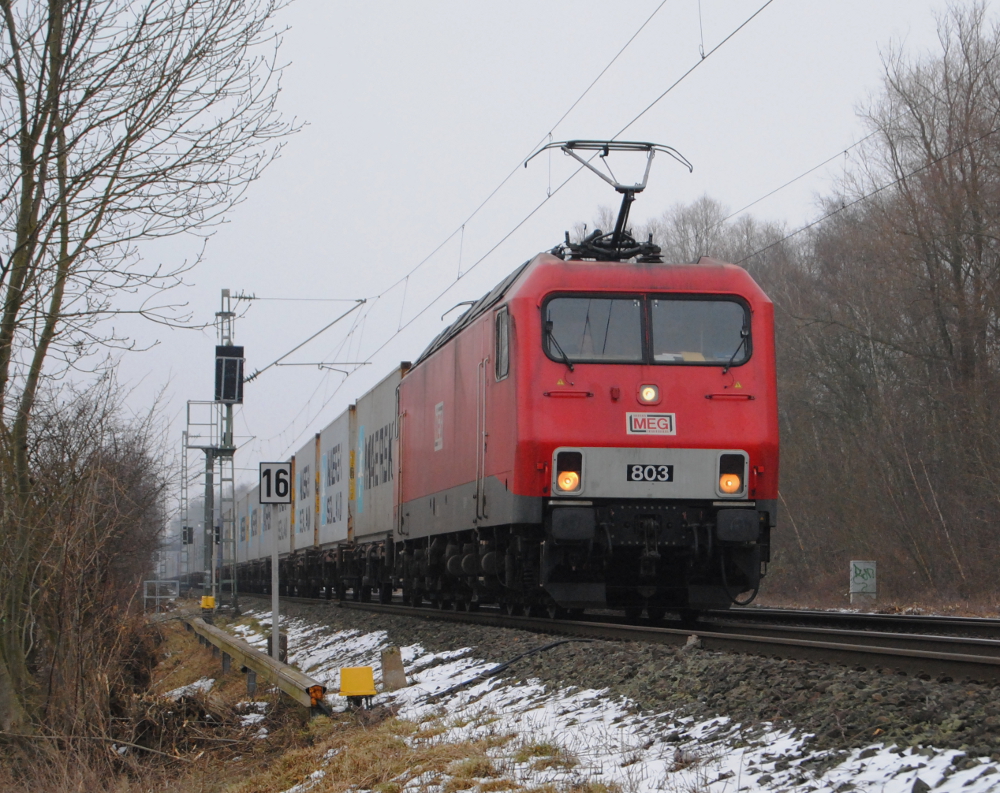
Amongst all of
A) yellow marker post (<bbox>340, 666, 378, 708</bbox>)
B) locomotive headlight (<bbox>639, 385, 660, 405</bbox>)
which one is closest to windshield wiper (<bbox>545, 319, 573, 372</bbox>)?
locomotive headlight (<bbox>639, 385, 660, 405</bbox>)

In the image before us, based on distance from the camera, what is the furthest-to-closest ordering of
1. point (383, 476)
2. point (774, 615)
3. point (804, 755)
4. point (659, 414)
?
1. point (383, 476)
2. point (774, 615)
3. point (659, 414)
4. point (804, 755)

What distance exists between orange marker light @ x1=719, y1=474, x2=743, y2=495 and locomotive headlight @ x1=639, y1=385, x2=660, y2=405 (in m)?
0.91

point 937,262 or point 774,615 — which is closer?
point 774,615

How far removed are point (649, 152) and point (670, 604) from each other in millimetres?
4749

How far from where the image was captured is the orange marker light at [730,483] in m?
10.0

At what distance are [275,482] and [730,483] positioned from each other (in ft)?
16.4

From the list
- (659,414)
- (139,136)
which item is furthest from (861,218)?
(139,136)

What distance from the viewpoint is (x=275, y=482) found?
480 inches

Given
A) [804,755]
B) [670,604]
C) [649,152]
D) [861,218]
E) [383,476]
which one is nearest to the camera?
[804,755]

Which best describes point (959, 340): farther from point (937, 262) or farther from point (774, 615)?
point (774, 615)

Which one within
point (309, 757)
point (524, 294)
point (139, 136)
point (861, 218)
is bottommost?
point (309, 757)

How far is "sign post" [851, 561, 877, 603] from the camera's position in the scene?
Answer: 18953 millimetres

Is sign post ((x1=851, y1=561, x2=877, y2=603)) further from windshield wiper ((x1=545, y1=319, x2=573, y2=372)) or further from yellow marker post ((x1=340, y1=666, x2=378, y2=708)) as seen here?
yellow marker post ((x1=340, y1=666, x2=378, y2=708))

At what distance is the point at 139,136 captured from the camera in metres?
8.02
